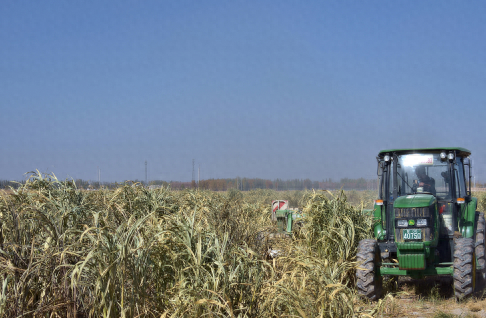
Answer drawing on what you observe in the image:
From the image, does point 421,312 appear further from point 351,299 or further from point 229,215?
point 229,215

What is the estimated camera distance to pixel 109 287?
3.84m

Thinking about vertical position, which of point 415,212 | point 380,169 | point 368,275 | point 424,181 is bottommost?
point 368,275

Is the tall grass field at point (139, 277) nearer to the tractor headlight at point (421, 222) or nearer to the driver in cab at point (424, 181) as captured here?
the tractor headlight at point (421, 222)

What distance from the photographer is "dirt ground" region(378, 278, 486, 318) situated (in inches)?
256

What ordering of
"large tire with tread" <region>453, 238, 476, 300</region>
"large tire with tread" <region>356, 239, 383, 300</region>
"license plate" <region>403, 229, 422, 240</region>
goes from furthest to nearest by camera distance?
"license plate" <region>403, 229, 422, 240</region> < "large tire with tread" <region>356, 239, 383, 300</region> < "large tire with tread" <region>453, 238, 476, 300</region>

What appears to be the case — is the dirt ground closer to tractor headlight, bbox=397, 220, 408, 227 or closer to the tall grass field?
tractor headlight, bbox=397, 220, 408, 227

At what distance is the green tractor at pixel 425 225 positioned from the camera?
23.1ft

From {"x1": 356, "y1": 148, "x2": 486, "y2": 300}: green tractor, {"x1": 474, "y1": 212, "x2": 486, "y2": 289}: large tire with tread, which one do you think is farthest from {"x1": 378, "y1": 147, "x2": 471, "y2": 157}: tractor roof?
{"x1": 474, "y1": 212, "x2": 486, "y2": 289}: large tire with tread

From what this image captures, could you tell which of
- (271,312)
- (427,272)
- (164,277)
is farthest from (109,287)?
(427,272)

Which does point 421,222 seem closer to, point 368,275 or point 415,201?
point 415,201

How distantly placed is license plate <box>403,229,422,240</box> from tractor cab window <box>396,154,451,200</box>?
109 centimetres

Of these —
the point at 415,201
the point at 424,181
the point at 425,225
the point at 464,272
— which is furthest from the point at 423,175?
the point at 464,272

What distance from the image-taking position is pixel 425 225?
730 cm

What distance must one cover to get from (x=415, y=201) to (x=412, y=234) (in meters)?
0.57
